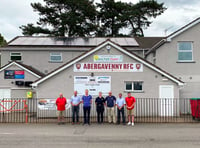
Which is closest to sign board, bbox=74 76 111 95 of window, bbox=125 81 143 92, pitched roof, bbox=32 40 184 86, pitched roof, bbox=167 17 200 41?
pitched roof, bbox=32 40 184 86

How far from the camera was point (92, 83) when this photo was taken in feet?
53.4

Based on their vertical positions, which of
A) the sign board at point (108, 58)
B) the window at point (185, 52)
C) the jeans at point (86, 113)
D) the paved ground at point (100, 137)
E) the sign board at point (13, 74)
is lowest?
the paved ground at point (100, 137)

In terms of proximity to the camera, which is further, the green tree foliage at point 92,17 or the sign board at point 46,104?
the green tree foliage at point 92,17

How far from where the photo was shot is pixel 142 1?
4250cm

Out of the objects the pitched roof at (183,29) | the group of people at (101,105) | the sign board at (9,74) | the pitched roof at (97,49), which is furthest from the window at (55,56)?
the pitched roof at (183,29)

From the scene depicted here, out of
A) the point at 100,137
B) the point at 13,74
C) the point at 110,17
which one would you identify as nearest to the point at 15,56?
the point at 13,74

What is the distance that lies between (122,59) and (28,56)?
10952mm

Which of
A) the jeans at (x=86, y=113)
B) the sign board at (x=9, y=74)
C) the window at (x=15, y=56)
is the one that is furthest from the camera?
the window at (x=15, y=56)

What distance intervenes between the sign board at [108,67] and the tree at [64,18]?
24.3m

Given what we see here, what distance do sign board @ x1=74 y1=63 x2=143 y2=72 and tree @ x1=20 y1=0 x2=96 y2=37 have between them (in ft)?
79.7

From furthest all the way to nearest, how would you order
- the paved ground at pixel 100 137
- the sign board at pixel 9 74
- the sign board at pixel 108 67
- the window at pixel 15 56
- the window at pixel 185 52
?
the window at pixel 15 56
the sign board at pixel 9 74
the window at pixel 185 52
the sign board at pixel 108 67
the paved ground at pixel 100 137

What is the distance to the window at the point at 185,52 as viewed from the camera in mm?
18172

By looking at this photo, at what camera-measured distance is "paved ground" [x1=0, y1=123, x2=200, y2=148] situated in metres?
8.23

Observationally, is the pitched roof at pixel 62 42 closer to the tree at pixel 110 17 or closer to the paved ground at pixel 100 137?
the paved ground at pixel 100 137
